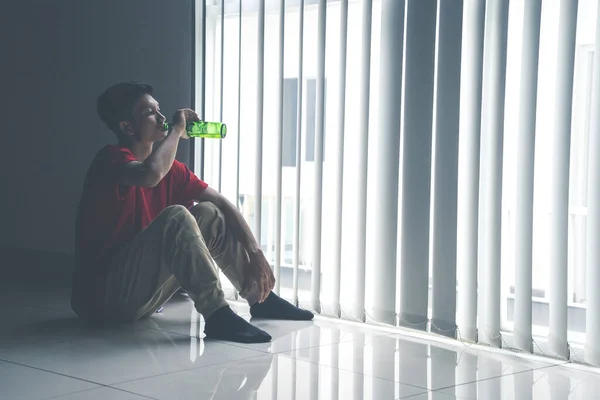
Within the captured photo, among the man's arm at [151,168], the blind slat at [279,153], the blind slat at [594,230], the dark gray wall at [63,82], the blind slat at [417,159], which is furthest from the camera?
the dark gray wall at [63,82]

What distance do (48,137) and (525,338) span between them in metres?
2.56

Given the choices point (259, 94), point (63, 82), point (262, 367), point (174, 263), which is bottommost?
point (262, 367)

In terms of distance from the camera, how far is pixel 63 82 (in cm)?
371

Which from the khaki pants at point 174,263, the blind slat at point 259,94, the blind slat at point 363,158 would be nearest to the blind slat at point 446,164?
the blind slat at point 363,158

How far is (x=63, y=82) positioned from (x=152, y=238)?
174 cm

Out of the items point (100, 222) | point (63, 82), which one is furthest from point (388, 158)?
point (63, 82)

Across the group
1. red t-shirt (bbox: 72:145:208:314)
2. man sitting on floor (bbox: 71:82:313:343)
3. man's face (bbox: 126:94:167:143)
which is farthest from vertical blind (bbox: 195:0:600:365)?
red t-shirt (bbox: 72:145:208:314)

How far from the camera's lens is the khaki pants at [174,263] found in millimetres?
2215

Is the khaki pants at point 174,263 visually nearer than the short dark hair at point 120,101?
Yes

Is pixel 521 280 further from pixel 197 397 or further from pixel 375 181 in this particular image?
pixel 197 397

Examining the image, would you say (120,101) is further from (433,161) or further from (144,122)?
(433,161)

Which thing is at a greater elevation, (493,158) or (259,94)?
(259,94)

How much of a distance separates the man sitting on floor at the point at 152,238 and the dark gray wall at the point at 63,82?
72cm

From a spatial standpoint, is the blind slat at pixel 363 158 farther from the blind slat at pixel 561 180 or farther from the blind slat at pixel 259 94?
the blind slat at pixel 561 180
